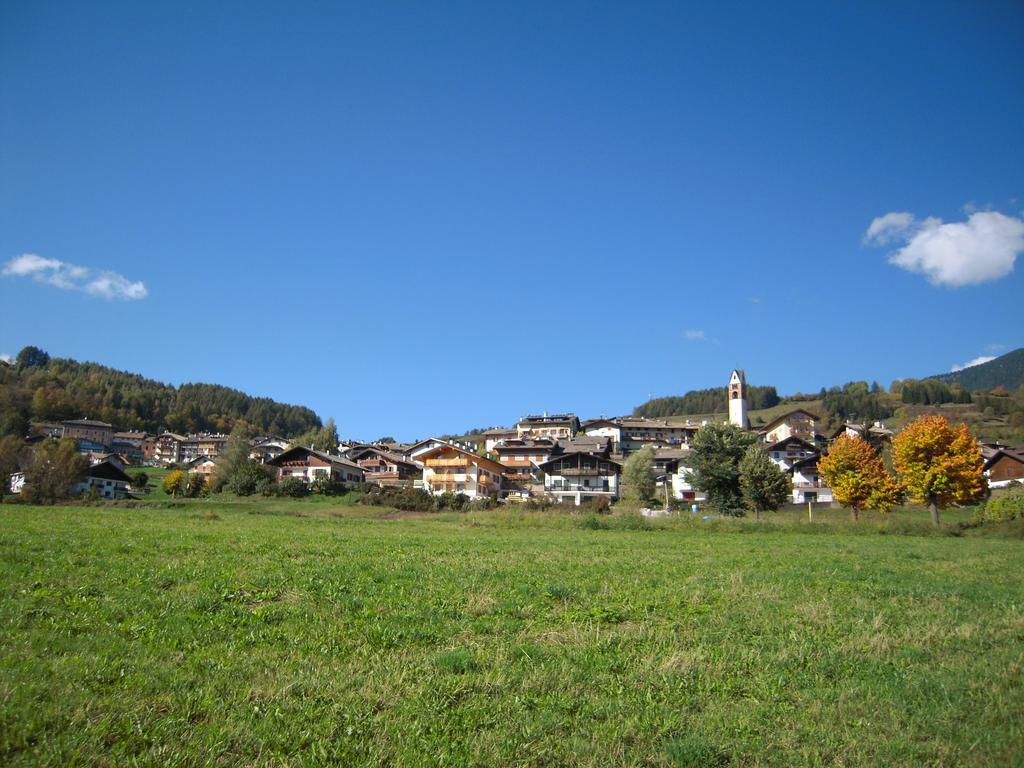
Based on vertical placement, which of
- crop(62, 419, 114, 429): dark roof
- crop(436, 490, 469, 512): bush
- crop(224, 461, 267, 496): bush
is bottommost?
crop(436, 490, 469, 512): bush

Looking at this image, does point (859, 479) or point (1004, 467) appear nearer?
point (859, 479)

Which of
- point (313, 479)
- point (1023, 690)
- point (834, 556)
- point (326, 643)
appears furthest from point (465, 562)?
point (313, 479)

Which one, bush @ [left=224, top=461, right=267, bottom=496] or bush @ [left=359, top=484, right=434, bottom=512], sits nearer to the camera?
bush @ [left=359, top=484, right=434, bottom=512]

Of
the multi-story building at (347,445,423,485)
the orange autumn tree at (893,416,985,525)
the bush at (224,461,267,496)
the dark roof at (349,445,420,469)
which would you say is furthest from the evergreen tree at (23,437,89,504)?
the orange autumn tree at (893,416,985,525)

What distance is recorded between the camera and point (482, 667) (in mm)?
8594

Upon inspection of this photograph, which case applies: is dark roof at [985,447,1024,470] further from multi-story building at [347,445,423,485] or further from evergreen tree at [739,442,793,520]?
multi-story building at [347,445,423,485]

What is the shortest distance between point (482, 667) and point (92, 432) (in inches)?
7810

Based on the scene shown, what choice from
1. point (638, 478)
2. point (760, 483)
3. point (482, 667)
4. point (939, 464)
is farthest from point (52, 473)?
point (939, 464)

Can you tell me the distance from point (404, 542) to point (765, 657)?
1923cm

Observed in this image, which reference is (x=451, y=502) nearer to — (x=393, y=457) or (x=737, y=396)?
(x=393, y=457)

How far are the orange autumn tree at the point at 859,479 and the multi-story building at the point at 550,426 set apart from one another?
8930 centimetres

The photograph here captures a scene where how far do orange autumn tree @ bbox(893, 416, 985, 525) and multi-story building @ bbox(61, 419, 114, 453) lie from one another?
17638 centimetres

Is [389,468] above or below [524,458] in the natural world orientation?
below

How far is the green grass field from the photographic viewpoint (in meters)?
6.36
